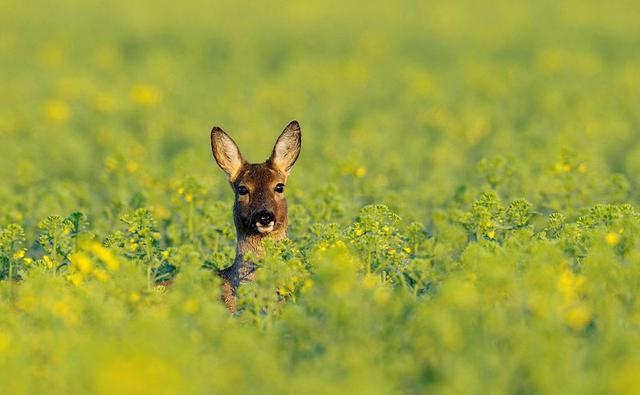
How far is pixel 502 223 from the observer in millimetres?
10688

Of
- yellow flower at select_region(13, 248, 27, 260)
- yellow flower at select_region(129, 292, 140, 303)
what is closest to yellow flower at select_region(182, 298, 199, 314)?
yellow flower at select_region(129, 292, 140, 303)

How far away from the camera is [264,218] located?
10930mm

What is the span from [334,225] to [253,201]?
1.41 m

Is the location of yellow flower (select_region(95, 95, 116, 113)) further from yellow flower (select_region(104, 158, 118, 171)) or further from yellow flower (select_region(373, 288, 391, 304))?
yellow flower (select_region(373, 288, 391, 304))

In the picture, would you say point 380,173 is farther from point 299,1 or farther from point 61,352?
point 299,1

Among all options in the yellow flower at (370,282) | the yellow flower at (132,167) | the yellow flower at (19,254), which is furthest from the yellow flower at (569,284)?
the yellow flower at (132,167)

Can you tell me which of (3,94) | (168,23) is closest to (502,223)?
(3,94)

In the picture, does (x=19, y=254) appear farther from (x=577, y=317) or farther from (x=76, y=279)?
(x=577, y=317)

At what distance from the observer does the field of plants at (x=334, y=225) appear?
6.92 meters

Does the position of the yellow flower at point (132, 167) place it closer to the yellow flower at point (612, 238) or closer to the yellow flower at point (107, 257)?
the yellow flower at point (107, 257)

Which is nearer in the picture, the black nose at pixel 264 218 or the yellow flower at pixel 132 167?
the black nose at pixel 264 218

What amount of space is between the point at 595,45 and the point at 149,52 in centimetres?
1170

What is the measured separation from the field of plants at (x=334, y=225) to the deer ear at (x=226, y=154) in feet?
1.30

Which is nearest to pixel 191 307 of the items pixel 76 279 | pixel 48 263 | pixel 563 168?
pixel 76 279
